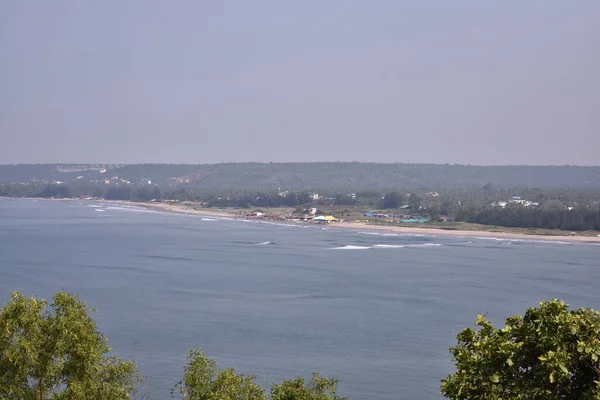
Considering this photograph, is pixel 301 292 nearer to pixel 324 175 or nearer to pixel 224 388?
pixel 224 388

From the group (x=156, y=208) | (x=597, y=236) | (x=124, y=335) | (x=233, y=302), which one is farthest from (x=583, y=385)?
(x=156, y=208)

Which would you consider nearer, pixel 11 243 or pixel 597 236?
pixel 11 243

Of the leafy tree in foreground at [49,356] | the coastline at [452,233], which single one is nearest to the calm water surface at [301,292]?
the coastline at [452,233]

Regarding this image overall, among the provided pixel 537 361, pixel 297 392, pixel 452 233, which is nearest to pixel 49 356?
pixel 297 392

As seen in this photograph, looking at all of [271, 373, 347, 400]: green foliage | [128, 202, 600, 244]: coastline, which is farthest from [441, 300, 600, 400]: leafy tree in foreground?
[128, 202, 600, 244]: coastline

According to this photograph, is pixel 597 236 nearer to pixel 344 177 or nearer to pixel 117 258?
pixel 117 258

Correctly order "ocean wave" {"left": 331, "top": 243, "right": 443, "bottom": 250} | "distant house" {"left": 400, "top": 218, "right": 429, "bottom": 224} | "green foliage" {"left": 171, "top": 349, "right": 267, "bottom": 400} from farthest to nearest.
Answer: "distant house" {"left": 400, "top": 218, "right": 429, "bottom": 224} < "ocean wave" {"left": 331, "top": 243, "right": 443, "bottom": 250} < "green foliage" {"left": 171, "top": 349, "right": 267, "bottom": 400}

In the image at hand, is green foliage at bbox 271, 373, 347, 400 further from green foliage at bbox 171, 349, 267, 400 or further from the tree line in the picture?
green foliage at bbox 171, 349, 267, 400
